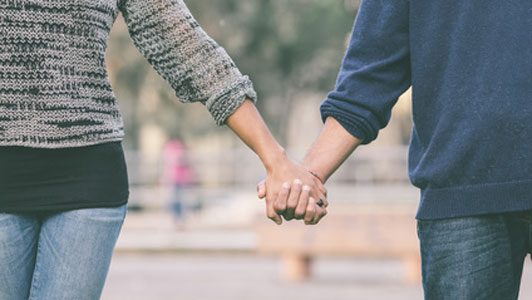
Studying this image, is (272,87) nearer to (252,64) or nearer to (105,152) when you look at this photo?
(252,64)

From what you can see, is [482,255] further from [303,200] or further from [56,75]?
[56,75]

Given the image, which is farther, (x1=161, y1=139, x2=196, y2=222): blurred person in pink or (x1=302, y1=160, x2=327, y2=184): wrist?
(x1=161, y1=139, x2=196, y2=222): blurred person in pink

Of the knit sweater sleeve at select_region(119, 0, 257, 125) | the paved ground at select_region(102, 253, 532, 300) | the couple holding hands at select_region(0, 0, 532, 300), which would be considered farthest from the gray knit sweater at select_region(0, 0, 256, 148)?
the paved ground at select_region(102, 253, 532, 300)

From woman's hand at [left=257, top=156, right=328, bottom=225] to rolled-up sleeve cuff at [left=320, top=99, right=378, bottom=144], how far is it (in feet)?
0.66

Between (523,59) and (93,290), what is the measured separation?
50.9 inches

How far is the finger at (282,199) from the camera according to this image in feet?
9.09

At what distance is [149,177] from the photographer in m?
17.1

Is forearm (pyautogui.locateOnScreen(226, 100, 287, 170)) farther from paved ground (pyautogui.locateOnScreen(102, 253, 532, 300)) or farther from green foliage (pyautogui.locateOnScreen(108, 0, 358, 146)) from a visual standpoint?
green foliage (pyautogui.locateOnScreen(108, 0, 358, 146))

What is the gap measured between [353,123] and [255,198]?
46.9 feet

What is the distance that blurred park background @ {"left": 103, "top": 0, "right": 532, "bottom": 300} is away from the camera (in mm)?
8523

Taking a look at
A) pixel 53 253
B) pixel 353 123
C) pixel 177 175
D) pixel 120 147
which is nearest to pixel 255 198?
pixel 177 175

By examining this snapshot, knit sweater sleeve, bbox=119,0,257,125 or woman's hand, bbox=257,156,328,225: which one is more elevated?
knit sweater sleeve, bbox=119,0,257,125

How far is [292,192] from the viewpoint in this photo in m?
2.77

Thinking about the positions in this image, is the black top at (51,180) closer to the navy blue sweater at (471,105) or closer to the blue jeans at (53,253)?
the blue jeans at (53,253)
